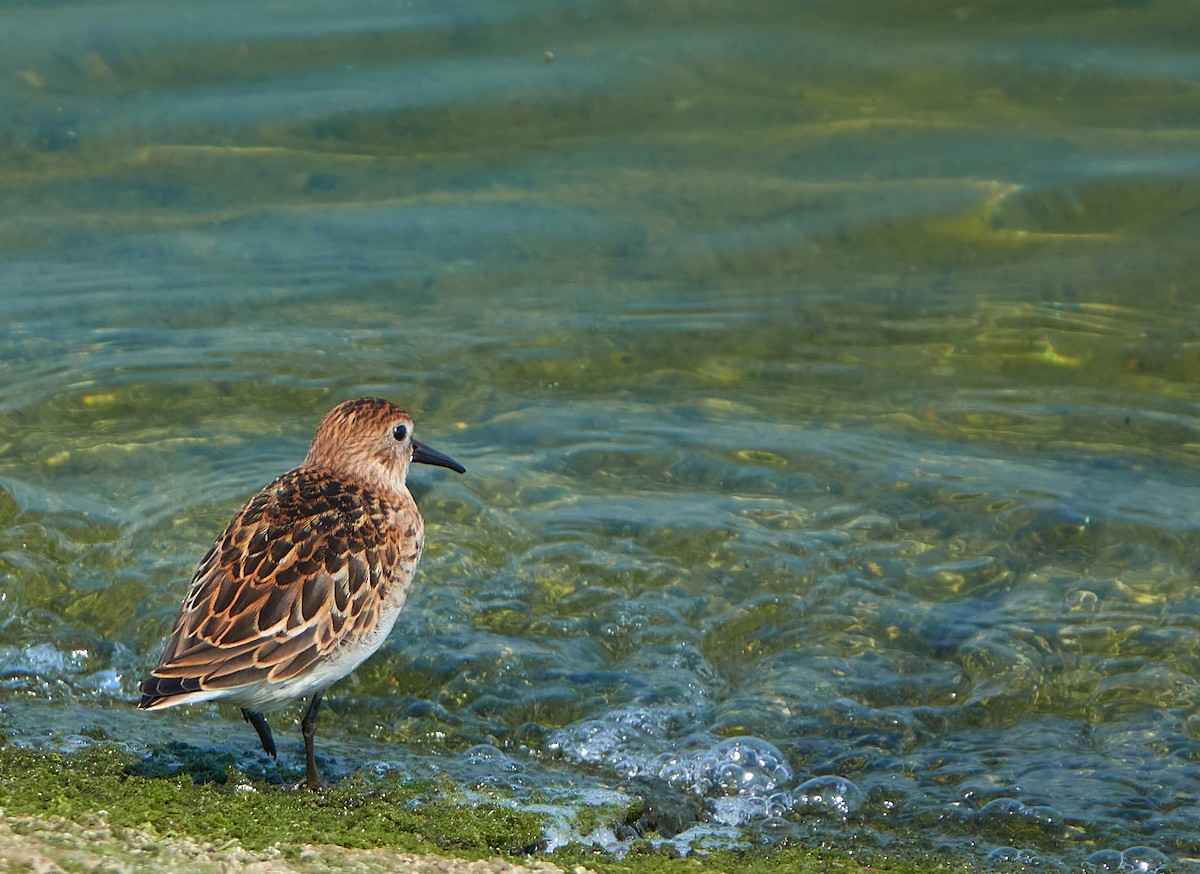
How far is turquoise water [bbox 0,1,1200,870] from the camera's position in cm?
594

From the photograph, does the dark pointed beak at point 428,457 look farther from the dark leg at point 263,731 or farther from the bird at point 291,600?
the dark leg at point 263,731

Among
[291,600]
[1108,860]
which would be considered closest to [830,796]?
[1108,860]

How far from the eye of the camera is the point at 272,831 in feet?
14.2

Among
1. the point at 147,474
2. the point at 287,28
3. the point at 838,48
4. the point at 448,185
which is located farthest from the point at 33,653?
the point at 838,48

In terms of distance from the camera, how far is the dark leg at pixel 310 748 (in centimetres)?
527

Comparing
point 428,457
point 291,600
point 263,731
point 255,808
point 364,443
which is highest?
point 364,443

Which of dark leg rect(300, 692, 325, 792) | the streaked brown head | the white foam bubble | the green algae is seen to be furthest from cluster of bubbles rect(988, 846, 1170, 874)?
the streaked brown head

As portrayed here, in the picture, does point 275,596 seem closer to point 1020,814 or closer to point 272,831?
point 272,831

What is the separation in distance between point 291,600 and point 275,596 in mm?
59

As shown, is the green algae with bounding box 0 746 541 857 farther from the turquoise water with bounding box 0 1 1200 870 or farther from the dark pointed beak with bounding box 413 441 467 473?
the dark pointed beak with bounding box 413 441 467 473

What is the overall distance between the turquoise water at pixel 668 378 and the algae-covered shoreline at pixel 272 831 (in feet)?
1.01

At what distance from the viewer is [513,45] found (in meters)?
11.6

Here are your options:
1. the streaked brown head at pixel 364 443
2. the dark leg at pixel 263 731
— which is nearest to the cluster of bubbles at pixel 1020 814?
the dark leg at pixel 263 731

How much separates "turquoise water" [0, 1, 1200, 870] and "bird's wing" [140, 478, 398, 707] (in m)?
0.65
